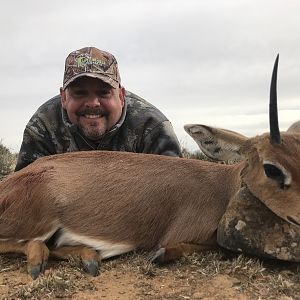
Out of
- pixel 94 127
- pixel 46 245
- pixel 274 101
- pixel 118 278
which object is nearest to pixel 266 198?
pixel 274 101

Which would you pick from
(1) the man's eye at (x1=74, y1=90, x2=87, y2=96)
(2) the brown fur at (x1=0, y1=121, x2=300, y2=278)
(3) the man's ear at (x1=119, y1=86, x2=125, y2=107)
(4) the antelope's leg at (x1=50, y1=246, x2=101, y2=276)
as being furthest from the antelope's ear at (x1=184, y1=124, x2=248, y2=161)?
(3) the man's ear at (x1=119, y1=86, x2=125, y2=107)

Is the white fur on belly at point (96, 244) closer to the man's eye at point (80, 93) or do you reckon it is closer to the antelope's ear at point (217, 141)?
the antelope's ear at point (217, 141)

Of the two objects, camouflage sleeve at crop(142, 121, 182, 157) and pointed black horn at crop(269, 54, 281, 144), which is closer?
pointed black horn at crop(269, 54, 281, 144)

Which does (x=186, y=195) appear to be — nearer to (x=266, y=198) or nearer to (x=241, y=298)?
(x=266, y=198)

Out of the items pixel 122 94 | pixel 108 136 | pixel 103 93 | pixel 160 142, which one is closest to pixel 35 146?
pixel 108 136

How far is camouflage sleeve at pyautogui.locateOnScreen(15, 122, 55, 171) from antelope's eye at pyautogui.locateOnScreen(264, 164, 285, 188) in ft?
14.0

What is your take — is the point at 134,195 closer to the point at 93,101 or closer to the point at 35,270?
the point at 35,270

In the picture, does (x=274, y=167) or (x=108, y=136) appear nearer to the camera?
(x=274, y=167)

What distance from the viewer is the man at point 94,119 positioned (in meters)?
7.46

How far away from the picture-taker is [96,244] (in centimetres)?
509

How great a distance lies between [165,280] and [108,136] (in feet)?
12.1

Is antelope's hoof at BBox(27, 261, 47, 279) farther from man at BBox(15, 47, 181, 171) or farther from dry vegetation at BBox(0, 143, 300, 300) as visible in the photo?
man at BBox(15, 47, 181, 171)

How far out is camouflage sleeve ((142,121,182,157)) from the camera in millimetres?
7887

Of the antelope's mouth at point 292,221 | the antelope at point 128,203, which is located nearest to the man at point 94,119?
the antelope at point 128,203
